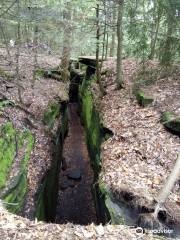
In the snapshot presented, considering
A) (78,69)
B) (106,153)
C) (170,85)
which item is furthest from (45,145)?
(78,69)

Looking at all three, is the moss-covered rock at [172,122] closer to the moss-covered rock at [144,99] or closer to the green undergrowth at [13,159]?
the moss-covered rock at [144,99]

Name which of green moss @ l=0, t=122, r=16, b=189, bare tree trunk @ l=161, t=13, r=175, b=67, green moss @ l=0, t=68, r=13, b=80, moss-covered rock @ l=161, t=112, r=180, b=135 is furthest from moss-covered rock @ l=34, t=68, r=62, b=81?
moss-covered rock @ l=161, t=112, r=180, b=135

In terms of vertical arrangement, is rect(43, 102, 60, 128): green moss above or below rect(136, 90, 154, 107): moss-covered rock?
below

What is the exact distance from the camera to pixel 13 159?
10094 millimetres

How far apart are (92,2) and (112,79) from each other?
4324 millimetres

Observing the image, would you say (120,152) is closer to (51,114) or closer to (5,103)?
(5,103)

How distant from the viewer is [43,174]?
10.8 meters

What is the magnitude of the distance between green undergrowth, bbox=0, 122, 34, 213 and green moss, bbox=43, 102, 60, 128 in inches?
84.3

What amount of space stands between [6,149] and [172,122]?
5.74 meters

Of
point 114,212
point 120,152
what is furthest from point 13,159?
point 114,212

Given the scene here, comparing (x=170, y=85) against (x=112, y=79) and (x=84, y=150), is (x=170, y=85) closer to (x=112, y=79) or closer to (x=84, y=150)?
(x=112, y=79)

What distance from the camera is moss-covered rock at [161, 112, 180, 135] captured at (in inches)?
403

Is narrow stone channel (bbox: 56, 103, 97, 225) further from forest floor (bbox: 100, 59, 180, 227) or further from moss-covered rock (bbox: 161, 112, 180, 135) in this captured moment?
moss-covered rock (bbox: 161, 112, 180, 135)

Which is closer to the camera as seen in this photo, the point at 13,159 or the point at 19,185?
the point at 19,185
